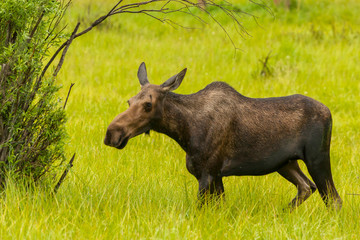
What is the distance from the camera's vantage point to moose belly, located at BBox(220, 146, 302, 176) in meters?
4.88

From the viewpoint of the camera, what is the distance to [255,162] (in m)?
4.91

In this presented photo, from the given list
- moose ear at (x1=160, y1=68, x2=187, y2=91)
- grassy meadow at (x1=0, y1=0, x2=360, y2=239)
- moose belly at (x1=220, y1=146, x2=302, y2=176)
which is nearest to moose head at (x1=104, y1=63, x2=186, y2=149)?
moose ear at (x1=160, y1=68, x2=187, y2=91)

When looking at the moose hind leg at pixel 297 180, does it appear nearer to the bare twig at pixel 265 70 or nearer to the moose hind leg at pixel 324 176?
the moose hind leg at pixel 324 176

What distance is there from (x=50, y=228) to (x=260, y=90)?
617cm

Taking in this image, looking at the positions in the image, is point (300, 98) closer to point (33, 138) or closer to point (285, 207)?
point (285, 207)

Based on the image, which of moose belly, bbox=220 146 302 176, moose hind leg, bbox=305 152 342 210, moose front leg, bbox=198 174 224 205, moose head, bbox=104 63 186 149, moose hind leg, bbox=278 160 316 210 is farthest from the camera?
moose hind leg, bbox=278 160 316 210

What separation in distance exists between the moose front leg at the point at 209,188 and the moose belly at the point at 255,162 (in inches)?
4.7

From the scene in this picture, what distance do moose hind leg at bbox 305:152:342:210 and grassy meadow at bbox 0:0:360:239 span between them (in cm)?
13

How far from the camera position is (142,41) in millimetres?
12734

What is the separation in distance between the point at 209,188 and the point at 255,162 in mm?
500

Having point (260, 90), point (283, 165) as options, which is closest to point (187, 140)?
point (283, 165)

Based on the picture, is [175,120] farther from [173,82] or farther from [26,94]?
[26,94]

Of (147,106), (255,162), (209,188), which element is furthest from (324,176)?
(147,106)

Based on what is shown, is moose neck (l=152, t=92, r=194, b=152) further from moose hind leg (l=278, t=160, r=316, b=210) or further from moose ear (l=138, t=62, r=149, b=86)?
moose hind leg (l=278, t=160, r=316, b=210)
